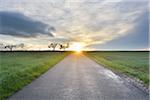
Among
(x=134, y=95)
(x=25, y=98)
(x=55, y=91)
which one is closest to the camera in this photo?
Result: (x=25, y=98)

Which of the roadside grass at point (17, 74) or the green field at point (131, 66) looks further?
the green field at point (131, 66)

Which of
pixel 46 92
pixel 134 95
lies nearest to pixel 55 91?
pixel 46 92

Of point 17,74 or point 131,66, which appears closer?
point 17,74

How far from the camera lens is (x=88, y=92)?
1028 centimetres

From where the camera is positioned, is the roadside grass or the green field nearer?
the roadside grass

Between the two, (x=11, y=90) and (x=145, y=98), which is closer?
(x=145, y=98)

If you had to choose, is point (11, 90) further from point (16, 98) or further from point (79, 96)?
point (79, 96)

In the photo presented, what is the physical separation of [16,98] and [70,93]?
2.16 metres

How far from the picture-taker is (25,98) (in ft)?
29.7

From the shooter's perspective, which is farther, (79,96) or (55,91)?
(55,91)

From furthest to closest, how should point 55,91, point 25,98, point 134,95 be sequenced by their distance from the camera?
point 55,91 < point 134,95 < point 25,98

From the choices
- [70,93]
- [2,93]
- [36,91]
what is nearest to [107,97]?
[70,93]

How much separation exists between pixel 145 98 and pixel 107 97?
1429 millimetres

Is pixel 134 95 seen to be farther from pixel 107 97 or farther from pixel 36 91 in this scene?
pixel 36 91
